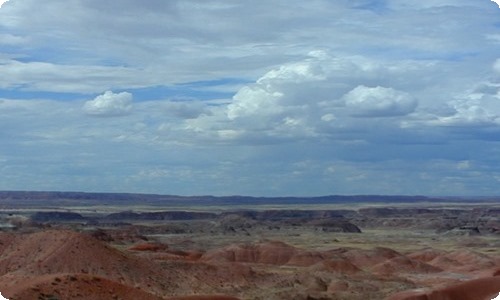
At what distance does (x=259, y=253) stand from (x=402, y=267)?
1979 cm

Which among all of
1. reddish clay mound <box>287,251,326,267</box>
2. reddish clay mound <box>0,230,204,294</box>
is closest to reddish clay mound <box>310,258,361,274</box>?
reddish clay mound <box>287,251,326,267</box>

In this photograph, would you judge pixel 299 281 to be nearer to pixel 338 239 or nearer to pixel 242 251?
pixel 242 251

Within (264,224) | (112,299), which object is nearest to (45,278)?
(112,299)

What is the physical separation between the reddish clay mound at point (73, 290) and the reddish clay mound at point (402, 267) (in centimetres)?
5085

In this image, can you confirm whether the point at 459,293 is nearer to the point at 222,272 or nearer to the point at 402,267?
the point at 222,272

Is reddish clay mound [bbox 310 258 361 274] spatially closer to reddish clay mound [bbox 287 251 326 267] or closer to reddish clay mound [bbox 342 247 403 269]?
reddish clay mound [bbox 287 251 326 267]

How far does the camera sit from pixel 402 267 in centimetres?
9069

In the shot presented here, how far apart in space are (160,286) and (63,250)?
813 cm

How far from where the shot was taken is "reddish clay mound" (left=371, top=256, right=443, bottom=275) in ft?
294

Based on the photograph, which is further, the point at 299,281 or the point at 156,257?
the point at 156,257

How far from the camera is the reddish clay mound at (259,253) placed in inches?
3890

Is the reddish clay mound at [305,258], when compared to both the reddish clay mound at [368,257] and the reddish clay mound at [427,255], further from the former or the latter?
the reddish clay mound at [427,255]

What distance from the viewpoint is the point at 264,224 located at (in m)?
190

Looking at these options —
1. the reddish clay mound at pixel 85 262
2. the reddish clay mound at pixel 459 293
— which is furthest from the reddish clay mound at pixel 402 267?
the reddish clay mound at pixel 85 262
